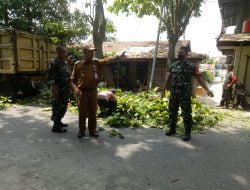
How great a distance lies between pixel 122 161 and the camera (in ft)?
13.1

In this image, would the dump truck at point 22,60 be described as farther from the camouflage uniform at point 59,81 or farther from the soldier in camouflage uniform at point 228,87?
the soldier in camouflage uniform at point 228,87

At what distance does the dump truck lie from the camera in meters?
8.63

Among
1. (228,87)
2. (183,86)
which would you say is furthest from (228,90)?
(183,86)

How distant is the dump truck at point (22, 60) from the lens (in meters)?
8.63

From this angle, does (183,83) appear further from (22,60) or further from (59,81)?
(22,60)

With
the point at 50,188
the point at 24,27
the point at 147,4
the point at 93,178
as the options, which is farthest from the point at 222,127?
the point at 24,27

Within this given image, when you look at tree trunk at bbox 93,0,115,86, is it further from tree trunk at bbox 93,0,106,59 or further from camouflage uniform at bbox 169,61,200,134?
camouflage uniform at bbox 169,61,200,134

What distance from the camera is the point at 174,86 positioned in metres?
5.17

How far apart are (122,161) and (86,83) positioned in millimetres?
1676

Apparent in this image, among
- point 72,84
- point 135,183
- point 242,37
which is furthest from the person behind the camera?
point 242,37

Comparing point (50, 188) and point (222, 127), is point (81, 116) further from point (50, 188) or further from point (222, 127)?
point (222, 127)

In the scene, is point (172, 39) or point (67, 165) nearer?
point (67, 165)

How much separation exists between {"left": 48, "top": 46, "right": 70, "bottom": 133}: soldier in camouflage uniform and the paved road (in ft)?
1.66

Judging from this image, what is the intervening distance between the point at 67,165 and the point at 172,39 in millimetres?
11763
